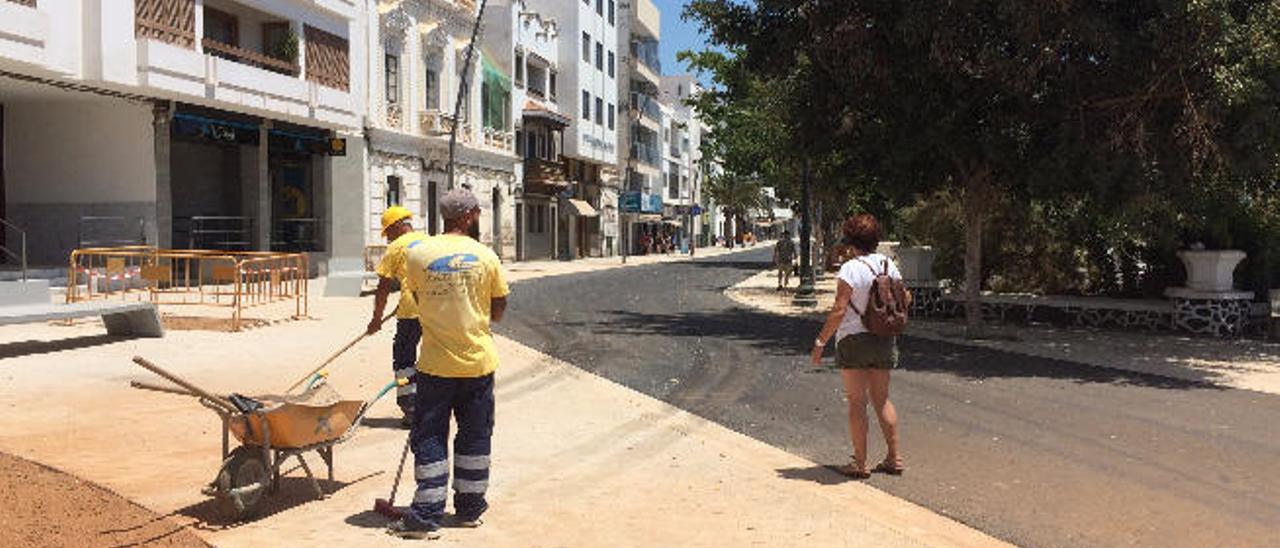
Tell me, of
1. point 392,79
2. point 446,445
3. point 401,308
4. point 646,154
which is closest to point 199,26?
point 392,79

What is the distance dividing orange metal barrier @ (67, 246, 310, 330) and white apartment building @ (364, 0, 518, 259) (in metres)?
9.38

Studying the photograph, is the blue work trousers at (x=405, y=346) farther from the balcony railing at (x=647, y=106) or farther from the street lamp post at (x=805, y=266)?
the balcony railing at (x=647, y=106)

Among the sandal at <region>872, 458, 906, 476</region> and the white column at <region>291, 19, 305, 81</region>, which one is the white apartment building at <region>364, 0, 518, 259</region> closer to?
the white column at <region>291, 19, 305, 81</region>

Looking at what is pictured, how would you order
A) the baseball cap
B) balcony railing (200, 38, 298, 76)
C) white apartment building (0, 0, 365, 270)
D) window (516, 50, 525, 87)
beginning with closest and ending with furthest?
the baseball cap
white apartment building (0, 0, 365, 270)
balcony railing (200, 38, 298, 76)
window (516, 50, 525, 87)

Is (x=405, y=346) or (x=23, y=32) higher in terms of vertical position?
(x=23, y=32)

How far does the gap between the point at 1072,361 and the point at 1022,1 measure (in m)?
4.34

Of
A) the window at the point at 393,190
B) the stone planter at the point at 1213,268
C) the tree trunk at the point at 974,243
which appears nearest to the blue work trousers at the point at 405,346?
the tree trunk at the point at 974,243

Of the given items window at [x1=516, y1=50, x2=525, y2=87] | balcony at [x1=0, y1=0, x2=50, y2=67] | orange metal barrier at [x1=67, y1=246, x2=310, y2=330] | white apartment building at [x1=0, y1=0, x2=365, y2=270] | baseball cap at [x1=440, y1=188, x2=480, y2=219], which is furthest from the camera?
window at [x1=516, y1=50, x2=525, y2=87]

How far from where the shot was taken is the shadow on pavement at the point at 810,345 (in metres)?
10.5

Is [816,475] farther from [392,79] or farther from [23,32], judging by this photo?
[392,79]

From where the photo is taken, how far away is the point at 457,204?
15.6ft

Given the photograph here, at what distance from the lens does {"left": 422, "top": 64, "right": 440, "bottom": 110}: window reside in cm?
3361

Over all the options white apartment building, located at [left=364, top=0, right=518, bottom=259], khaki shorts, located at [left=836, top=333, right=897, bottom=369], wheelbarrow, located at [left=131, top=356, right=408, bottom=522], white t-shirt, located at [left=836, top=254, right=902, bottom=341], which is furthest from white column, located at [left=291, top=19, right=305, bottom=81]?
khaki shorts, located at [left=836, top=333, right=897, bottom=369]

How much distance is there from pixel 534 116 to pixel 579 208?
25.0 feet
